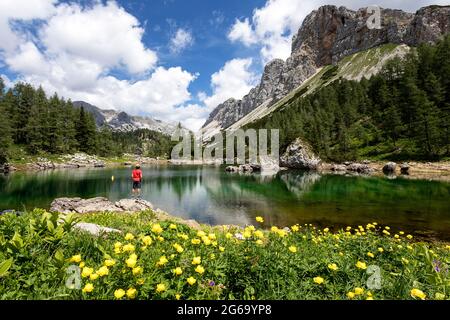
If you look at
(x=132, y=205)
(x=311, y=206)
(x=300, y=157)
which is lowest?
(x=311, y=206)

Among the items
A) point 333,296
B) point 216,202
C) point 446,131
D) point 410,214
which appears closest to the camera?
point 333,296

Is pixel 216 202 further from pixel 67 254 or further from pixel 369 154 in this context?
pixel 369 154

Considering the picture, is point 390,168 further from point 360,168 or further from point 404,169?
point 360,168

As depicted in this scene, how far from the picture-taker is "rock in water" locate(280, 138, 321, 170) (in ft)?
317

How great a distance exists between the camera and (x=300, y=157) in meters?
98.6

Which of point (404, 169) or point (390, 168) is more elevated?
point (390, 168)

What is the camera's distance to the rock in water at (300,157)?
317ft

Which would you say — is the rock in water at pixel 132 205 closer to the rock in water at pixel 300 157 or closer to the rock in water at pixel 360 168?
the rock in water at pixel 360 168

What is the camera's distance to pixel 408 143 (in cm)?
8044

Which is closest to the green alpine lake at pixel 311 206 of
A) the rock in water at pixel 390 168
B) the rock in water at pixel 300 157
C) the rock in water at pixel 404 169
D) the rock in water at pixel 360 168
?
the rock in water at pixel 404 169


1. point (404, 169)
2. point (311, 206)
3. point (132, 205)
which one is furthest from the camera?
point (404, 169)

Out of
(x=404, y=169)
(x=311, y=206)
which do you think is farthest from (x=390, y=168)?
(x=311, y=206)
